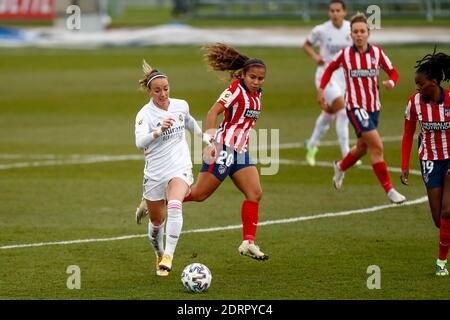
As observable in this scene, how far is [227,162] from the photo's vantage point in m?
12.1

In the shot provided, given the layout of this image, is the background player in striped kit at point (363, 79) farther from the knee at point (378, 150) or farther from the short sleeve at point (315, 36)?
the short sleeve at point (315, 36)

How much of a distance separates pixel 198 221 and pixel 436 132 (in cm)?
434

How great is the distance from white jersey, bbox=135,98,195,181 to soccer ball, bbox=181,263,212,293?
1.34m

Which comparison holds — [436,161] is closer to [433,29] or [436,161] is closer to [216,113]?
[216,113]

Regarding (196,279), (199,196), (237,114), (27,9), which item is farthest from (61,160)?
(27,9)

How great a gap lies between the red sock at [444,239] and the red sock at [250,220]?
2036 mm

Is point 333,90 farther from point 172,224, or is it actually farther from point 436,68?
point 172,224

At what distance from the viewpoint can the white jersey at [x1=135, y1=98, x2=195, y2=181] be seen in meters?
11.5

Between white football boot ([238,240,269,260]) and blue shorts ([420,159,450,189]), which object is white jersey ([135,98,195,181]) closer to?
white football boot ([238,240,269,260])

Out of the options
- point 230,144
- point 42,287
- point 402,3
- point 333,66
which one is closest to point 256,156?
point 333,66

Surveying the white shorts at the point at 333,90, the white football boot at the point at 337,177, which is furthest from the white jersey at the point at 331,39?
the white football boot at the point at 337,177

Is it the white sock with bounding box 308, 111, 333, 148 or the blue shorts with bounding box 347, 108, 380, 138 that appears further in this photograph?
the white sock with bounding box 308, 111, 333, 148

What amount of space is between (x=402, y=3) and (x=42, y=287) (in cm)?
4014

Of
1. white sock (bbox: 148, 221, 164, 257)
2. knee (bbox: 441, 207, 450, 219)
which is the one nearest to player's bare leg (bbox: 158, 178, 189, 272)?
white sock (bbox: 148, 221, 164, 257)
